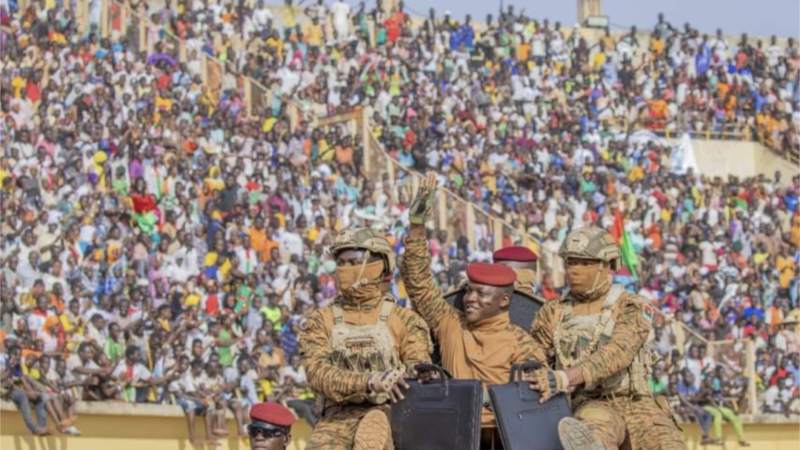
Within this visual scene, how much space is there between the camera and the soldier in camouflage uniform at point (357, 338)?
12.2 meters

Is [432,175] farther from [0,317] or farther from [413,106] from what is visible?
[413,106]

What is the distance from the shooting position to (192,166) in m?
29.5

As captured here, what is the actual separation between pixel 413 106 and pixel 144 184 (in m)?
9.32

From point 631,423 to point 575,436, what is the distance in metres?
1.16

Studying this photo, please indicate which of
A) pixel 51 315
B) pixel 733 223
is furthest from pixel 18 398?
pixel 733 223

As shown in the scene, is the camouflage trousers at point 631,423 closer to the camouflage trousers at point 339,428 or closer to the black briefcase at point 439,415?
the black briefcase at point 439,415

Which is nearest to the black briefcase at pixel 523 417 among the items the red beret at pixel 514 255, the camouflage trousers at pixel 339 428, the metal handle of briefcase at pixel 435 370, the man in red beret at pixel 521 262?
the metal handle of briefcase at pixel 435 370

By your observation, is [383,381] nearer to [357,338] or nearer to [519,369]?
[357,338]

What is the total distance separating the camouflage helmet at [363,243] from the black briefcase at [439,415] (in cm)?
91

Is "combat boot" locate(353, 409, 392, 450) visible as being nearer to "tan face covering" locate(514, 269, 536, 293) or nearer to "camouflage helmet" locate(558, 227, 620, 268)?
"camouflage helmet" locate(558, 227, 620, 268)

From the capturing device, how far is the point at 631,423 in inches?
486

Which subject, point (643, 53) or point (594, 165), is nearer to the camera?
point (594, 165)

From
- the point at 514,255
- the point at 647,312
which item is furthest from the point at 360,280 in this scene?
the point at 514,255

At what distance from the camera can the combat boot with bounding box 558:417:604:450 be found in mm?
11211
